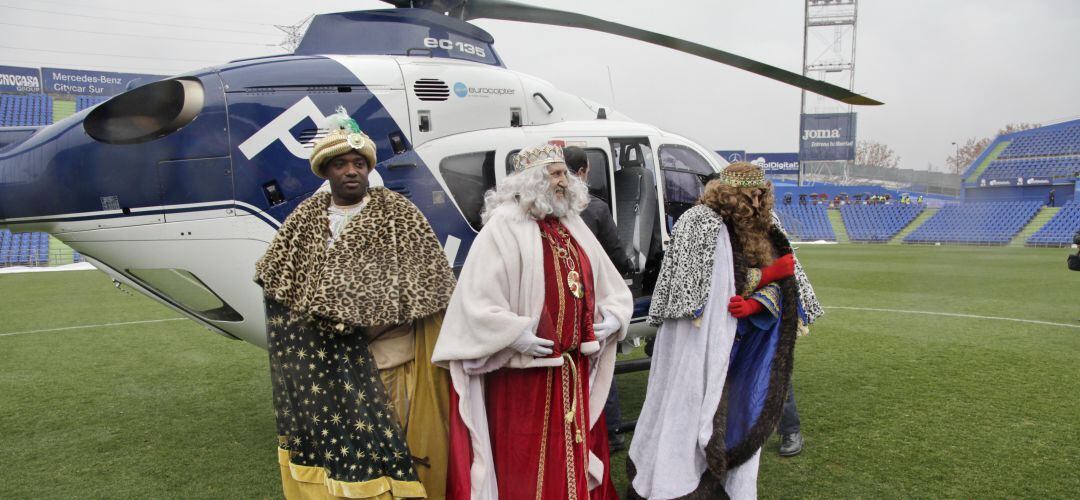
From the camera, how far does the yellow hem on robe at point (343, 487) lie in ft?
8.40

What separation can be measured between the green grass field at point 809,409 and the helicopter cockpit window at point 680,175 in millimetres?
1766

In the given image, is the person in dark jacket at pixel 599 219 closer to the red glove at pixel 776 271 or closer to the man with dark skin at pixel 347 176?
the red glove at pixel 776 271

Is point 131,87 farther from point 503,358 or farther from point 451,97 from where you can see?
point 503,358

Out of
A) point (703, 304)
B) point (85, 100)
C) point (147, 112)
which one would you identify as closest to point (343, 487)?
point (703, 304)

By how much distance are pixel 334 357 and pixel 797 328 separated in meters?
2.33

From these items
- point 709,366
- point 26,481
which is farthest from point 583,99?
point 26,481

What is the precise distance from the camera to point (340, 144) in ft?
8.59

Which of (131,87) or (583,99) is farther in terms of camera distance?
(583,99)

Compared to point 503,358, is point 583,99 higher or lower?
higher

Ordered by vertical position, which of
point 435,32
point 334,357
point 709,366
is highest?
point 435,32

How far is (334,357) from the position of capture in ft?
8.54

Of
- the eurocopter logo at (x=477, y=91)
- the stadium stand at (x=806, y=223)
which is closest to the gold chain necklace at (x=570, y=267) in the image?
the eurocopter logo at (x=477, y=91)

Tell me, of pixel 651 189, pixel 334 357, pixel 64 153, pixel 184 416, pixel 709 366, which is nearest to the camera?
pixel 334 357

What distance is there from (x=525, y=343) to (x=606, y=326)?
0.43m
